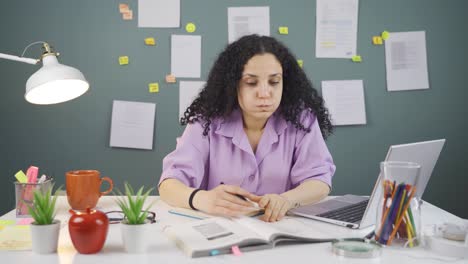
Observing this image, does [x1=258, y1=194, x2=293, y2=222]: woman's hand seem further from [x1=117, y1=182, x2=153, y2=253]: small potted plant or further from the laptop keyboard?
[x1=117, y1=182, x2=153, y2=253]: small potted plant

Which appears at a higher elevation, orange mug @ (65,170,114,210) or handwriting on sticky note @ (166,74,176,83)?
handwriting on sticky note @ (166,74,176,83)

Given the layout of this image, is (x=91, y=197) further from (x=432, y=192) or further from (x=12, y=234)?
(x=432, y=192)

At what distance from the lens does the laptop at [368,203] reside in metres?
1.16

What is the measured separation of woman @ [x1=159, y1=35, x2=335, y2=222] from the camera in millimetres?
1643

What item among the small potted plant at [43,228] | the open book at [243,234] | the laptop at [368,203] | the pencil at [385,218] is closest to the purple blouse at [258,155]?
the laptop at [368,203]

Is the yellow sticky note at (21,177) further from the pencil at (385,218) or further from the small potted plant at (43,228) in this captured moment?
the pencil at (385,218)

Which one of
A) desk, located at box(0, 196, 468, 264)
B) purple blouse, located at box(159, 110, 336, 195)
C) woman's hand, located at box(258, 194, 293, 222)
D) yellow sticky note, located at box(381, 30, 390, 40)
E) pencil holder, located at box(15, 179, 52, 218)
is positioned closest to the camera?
desk, located at box(0, 196, 468, 264)

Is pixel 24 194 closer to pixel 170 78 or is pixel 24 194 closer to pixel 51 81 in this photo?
pixel 51 81

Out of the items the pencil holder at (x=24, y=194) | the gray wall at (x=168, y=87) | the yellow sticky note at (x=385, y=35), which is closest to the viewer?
the pencil holder at (x=24, y=194)

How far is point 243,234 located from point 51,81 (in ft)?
2.39

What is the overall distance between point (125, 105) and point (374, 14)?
154cm

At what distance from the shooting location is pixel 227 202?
1.30 m

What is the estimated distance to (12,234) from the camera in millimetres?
1185

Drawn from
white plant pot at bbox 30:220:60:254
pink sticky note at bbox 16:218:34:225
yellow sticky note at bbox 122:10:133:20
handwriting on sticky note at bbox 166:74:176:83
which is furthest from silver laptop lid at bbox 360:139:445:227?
yellow sticky note at bbox 122:10:133:20
